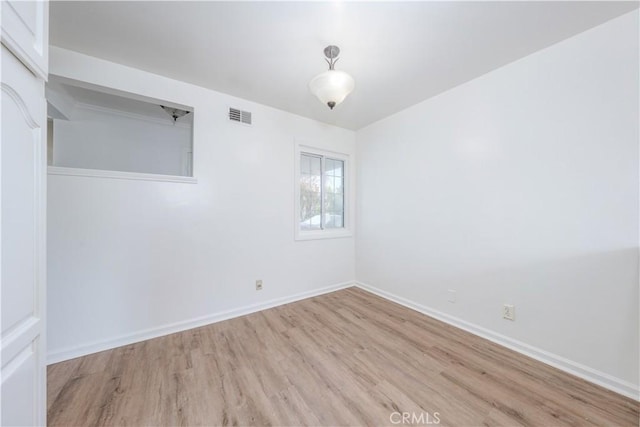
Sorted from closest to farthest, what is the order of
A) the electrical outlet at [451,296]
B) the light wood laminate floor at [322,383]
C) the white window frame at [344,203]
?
the light wood laminate floor at [322,383]
the electrical outlet at [451,296]
the white window frame at [344,203]

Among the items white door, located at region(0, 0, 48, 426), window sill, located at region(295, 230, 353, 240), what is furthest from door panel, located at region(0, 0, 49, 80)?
window sill, located at region(295, 230, 353, 240)

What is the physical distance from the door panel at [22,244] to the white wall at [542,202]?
302cm

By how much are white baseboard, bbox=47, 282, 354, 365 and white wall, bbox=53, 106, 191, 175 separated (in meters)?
1.97

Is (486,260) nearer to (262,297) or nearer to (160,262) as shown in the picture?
(262,297)

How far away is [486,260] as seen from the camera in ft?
7.52

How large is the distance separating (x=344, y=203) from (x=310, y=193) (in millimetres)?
647

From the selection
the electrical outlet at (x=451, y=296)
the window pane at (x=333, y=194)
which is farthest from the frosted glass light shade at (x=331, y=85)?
the electrical outlet at (x=451, y=296)

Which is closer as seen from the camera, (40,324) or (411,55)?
(40,324)

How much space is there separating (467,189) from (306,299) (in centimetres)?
236

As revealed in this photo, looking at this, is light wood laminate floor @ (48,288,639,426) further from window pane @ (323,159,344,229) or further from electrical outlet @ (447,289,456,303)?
window pane @ (323,159,344,229)

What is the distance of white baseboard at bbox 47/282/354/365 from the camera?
6.39 feet

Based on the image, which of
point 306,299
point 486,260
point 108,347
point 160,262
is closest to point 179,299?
point 160,262

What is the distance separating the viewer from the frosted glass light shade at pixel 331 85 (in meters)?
1.79

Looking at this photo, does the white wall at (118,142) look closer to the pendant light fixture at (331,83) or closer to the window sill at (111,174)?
the window sill at (111,174)
